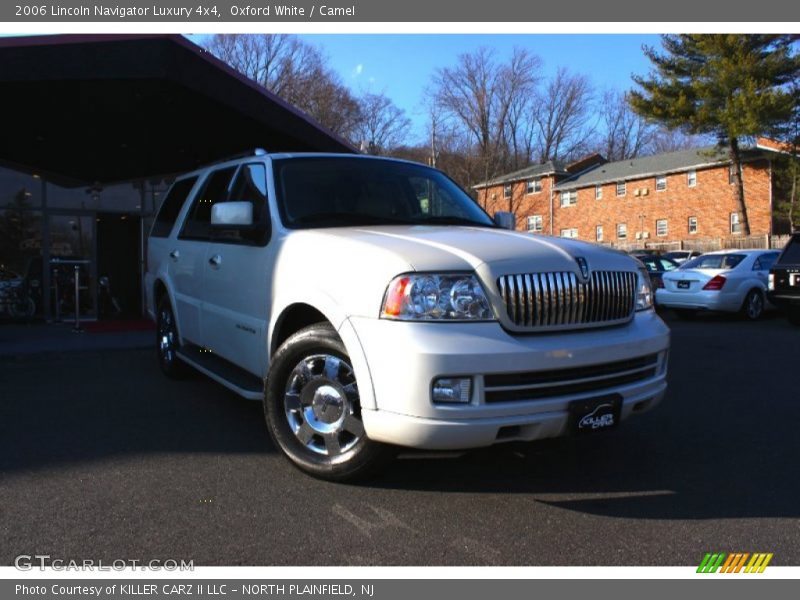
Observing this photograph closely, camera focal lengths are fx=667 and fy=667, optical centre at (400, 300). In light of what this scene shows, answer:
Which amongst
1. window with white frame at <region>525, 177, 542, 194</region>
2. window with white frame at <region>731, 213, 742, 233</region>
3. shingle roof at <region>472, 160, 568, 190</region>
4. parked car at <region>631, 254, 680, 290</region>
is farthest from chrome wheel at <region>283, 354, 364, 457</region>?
window with white frame at <region>525, 177, 542, 194</region>

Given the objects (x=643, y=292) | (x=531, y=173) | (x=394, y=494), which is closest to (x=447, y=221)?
(x=643, y=292)

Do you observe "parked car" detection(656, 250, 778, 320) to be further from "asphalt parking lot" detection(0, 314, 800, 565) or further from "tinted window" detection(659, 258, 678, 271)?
"asphalt parking lot" detection(0, 314, 800, 565)

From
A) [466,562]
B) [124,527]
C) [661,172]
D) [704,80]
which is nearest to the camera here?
[466,562]

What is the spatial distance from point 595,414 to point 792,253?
1100 cm

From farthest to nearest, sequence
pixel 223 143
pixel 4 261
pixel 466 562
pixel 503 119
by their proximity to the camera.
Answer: pixel 503 119 < pixel 4 261 < pixel 223 143 < pixel 466 562

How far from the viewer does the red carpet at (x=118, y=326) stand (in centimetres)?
1129

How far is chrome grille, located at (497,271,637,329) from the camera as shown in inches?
131

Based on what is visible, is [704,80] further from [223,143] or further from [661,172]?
[223,143]

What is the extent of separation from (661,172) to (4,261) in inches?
1489

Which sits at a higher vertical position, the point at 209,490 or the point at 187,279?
the point at 187,279

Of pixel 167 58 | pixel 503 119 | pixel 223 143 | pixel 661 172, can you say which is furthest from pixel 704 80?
pixel 167 58

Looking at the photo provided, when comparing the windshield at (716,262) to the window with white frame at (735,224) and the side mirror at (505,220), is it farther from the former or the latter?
the window with white frame at (735,224)

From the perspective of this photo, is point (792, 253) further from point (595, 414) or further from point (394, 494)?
point (394, 494)

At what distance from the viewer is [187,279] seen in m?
5.71
